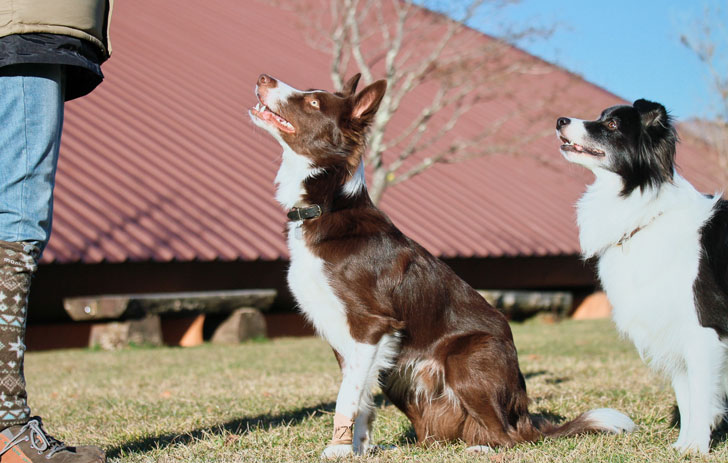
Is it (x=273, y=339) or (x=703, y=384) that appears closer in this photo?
(x=703, y=384)

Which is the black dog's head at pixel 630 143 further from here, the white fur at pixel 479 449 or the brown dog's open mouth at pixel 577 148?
the white fur at pixel 479 449

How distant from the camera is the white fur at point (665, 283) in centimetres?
336

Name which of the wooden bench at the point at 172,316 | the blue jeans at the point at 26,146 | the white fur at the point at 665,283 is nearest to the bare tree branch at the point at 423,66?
the wooden bench at the point at 172,316

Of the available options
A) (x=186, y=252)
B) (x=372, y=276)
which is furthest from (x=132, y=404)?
(x=186, y=252)

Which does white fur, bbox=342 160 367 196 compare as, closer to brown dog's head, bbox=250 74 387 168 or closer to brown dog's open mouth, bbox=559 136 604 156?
brown dog's head, bbox=250 74 387 168

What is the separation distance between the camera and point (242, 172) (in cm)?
1152

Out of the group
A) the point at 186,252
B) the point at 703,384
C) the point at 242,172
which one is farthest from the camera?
the point at 242,172

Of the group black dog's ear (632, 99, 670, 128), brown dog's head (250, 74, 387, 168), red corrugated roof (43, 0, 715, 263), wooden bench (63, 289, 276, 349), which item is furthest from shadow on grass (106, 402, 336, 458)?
wooden bench (63, 289, 276, 349)

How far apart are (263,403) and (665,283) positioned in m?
2.93

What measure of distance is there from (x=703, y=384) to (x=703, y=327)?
26 cm

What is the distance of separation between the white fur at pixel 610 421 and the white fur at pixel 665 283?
28cm

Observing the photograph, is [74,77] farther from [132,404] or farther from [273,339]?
[273,339]

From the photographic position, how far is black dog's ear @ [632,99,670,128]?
361 cm

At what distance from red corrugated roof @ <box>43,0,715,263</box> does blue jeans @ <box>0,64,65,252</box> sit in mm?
4312
